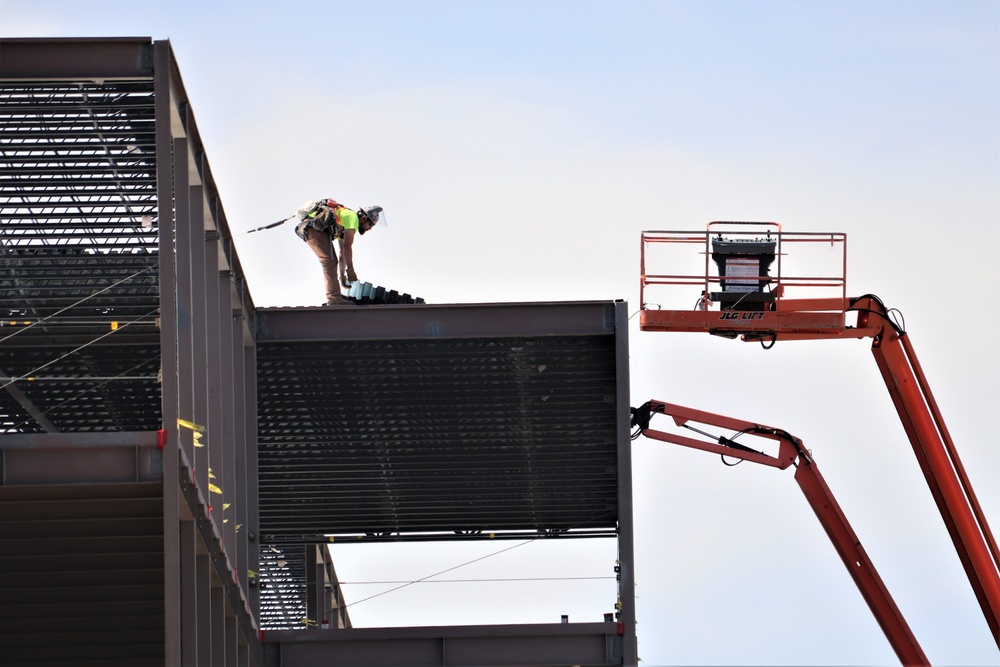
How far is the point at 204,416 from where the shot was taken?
20266 mm

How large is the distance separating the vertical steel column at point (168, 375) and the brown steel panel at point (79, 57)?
0.31 meters

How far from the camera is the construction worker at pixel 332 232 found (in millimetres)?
25906

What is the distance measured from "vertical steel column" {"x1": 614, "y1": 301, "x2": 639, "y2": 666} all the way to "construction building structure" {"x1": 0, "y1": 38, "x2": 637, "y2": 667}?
0.03m

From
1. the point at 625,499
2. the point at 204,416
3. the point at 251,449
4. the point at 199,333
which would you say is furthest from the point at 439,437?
the point at 199,333

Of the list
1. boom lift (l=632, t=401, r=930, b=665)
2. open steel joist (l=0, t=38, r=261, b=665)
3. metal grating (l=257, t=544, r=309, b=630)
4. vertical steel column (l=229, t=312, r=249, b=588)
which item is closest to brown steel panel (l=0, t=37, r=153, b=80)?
open steel joist (l=0, t=38, r=261, b=665)

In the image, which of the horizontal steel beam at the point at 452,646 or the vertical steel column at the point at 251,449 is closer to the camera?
the vertical steel column at the point at 251,449

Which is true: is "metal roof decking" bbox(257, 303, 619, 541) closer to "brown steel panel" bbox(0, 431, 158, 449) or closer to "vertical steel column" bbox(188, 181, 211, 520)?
"vertical steel column" bbox(188, 181, 211, 520)

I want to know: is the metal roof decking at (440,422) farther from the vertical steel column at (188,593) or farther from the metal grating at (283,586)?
the metal grating at (283,586)

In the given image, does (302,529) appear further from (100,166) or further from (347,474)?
(100,166)

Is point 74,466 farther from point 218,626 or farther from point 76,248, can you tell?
point 218,626

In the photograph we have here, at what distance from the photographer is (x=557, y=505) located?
26.8 m

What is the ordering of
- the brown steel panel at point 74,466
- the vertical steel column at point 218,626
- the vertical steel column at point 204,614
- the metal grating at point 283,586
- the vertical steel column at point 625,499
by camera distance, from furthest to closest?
1. the metal grating at point 283,586
2. the vertical steel column at point 625,499
3. the vertical steel column at point 218,626
4. the vertical steel column at point 204,614
5. the brown steel panel at point 74,466

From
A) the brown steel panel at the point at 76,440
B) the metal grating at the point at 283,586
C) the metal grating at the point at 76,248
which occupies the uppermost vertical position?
the metal grating at the point at 76,248

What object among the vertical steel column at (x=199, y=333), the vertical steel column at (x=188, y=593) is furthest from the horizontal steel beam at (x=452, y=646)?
the vertical steel column at (x=188, y=593)
